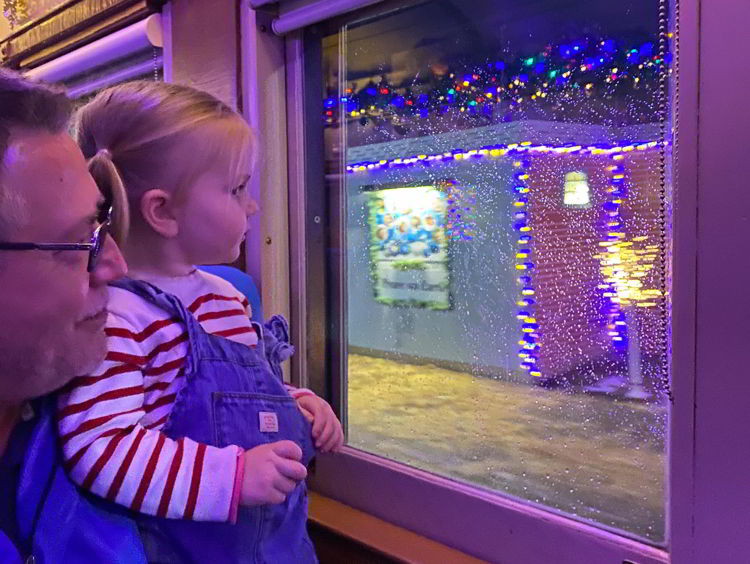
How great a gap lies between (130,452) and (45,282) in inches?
8.0

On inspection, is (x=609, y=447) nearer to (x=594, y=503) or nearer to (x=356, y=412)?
(x=594, y=503)

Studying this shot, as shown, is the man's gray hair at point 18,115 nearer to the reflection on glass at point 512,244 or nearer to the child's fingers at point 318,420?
the child's fingers at point 318,420

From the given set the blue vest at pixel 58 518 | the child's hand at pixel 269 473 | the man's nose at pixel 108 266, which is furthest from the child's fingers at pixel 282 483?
the man's nose at pixel 108 266

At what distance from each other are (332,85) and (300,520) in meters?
1.16

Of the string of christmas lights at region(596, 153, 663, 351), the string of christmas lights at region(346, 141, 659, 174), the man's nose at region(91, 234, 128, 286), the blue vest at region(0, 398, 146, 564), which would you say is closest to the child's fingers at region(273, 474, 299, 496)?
the blue vest at region(0, 398, 146, 564)

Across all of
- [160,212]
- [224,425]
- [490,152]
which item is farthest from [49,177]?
[490,152]

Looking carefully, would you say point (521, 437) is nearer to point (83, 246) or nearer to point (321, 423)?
point (321, 423)

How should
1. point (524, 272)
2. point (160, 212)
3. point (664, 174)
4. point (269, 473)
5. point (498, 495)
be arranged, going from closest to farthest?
point (269, 473), point (160, 212), point (664, 174), point (498, 495), point (524, 272)

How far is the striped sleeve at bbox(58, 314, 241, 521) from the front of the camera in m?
0.73

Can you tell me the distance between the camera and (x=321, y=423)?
97cm

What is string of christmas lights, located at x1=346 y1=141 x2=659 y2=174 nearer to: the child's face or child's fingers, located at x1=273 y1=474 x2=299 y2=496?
the child's face

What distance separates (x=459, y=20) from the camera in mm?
1556

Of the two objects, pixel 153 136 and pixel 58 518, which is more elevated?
pixel 153 136

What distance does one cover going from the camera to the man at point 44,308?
2.22 feet
